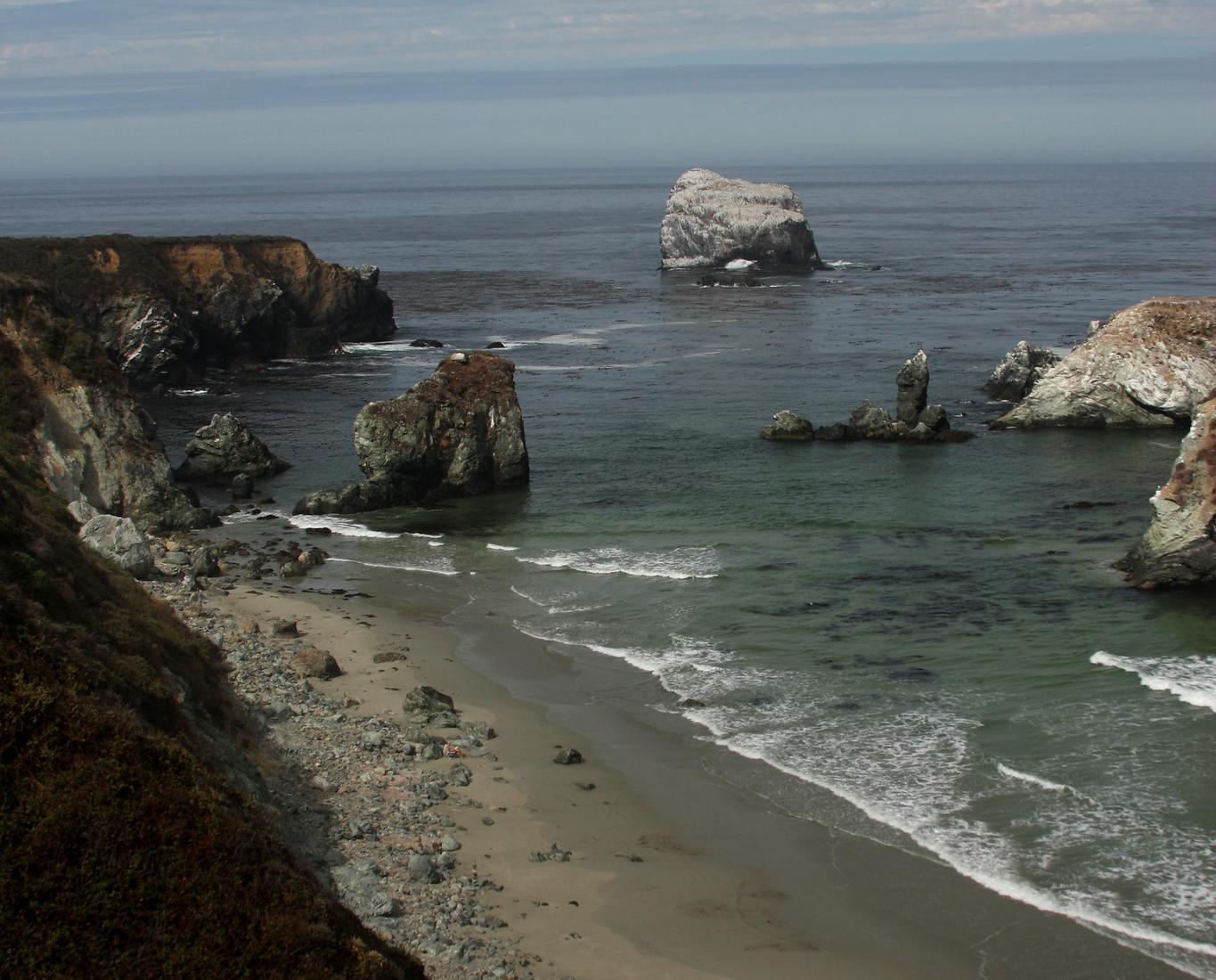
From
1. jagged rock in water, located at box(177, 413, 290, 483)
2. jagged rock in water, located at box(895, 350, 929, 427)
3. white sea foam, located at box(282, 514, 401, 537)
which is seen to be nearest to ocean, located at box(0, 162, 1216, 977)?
white sea foam, located at box(282, 514, 401, 537)

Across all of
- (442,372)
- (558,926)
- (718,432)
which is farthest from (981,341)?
(558,926)

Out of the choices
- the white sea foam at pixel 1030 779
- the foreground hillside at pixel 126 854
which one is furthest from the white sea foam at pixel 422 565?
the foreground hillside at pixel 126 854

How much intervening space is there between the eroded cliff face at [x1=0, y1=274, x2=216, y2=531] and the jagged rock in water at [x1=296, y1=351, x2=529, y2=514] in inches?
201

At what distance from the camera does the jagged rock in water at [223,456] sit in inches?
2012

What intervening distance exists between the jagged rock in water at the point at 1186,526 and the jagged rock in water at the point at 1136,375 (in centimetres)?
2120

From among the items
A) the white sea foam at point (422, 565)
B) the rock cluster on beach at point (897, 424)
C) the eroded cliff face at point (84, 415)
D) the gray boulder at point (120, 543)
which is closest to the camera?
the gray boulder at point (120, 543)

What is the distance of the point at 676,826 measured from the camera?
70.6 feet

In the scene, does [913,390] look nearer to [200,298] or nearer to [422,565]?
[422,565]

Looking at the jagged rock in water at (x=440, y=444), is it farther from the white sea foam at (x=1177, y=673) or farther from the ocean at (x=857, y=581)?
the white sea foam at (x=1177, y=673)

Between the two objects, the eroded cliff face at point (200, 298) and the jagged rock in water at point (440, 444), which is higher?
the eroded cliff face at point (200, 298)

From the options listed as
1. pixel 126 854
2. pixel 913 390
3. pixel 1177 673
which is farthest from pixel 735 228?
pixel 126 854

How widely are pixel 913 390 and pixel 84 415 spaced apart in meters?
34.6

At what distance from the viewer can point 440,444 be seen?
48031mm

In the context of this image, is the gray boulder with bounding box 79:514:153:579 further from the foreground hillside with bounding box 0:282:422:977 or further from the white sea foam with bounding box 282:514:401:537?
the foreground hillside with bounding box 0:282:422:977
